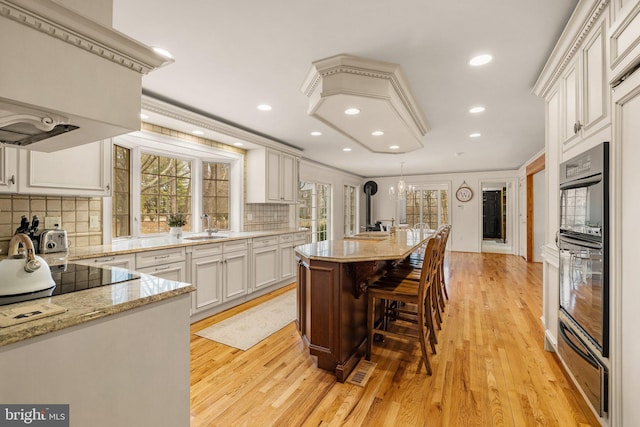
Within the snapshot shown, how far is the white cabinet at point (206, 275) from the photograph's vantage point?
3.19 meters

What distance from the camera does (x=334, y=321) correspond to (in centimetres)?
221

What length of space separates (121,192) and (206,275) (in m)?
1.26

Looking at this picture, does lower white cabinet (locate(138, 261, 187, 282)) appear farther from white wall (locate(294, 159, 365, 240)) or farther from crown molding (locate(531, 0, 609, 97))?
white wall (locate(294, 159, 365, 240))

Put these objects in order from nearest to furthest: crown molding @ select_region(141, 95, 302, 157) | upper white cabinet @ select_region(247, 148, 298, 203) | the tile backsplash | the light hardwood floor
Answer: the light hardwood floor → crown molding @ select_region(141, 95, 302, 157) → upper white cabinet @ select_region(247, 148, 298, 203) → the tile backsplash

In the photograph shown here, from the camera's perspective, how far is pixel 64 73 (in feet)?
3.24

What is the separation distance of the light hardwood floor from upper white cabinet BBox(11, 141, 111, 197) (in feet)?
5.25

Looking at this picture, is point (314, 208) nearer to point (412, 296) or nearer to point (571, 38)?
point (412, 296)

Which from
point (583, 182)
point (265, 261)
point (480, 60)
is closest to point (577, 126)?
point (583, 182)

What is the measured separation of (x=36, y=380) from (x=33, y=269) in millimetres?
500

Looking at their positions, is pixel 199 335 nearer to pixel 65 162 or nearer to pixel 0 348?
pixel 65 162

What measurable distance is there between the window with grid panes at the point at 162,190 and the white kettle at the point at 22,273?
7.94ft

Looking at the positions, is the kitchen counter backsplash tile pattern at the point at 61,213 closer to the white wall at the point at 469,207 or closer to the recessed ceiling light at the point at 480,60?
the recessed ceiling light at the point at 480,60

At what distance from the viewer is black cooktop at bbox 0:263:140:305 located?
1140 mm

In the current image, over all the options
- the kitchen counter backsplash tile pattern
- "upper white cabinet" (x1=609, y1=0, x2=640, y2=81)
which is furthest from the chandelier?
the kitchen counter backsplash tile pattern
